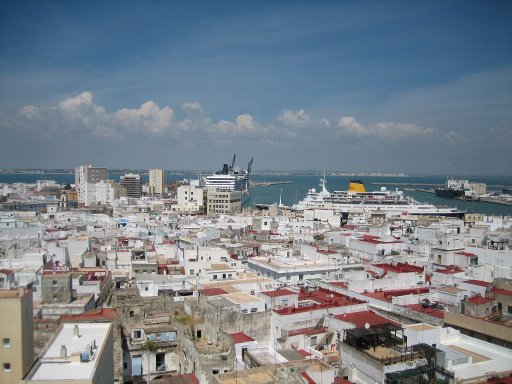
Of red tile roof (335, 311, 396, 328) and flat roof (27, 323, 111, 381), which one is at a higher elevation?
flat roof (27, 323, 111, 381)

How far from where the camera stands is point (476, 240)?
24250 mm

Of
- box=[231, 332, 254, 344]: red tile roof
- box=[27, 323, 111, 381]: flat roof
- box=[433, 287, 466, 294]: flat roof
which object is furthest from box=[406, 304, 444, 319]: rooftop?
box=[27, 323, 111, 381]: flat roof

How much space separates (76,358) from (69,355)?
0.25m

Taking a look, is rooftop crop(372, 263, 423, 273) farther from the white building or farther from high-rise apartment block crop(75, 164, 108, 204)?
high-rise apartment block crop(75, 164, 108, 204)

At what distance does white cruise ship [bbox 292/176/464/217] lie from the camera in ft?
184

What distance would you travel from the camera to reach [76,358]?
662 cm

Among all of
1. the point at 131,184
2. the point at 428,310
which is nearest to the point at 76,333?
the point at 428,310

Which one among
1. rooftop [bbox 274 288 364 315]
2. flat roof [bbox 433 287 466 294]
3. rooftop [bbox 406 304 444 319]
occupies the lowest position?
rooftop [bbox 406 304 444 319]

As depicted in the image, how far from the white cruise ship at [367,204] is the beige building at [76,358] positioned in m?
47.3

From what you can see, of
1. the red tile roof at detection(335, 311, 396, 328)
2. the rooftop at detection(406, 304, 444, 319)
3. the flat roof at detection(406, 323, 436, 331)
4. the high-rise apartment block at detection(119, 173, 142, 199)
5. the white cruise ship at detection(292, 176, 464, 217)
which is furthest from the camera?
the high-rise apartment block at detection(119, 173, 142, 199)

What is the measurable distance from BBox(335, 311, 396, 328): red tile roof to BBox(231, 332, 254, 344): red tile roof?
8.01 ft

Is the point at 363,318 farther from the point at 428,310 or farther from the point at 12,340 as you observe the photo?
the point at 12,340

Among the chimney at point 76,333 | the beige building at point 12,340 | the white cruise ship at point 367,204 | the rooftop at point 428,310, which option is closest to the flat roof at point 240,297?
the rooftop at point 428,310

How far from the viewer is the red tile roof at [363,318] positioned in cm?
1153
